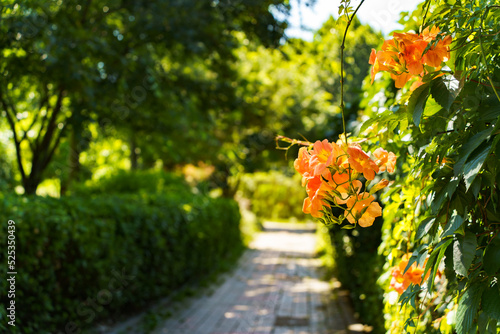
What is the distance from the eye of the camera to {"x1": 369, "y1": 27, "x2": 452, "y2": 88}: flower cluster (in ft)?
3.44

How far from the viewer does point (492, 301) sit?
0.99 m

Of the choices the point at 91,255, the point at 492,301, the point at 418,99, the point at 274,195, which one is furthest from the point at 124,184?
the point at 274,195

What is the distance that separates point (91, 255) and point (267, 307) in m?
2.75

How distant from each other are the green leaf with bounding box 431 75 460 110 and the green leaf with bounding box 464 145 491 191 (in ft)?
0.47

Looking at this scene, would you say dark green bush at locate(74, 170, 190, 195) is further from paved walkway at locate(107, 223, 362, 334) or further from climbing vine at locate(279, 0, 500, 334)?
climbing vine at locate(279, 0, 500, 334)

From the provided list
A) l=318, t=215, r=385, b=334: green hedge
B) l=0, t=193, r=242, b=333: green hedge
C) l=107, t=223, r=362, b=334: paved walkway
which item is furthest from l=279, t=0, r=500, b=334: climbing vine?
l=107, t=223, r=362, b=334: paved walkway

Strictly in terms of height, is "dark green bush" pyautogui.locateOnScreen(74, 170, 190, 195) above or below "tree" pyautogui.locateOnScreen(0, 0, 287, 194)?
below

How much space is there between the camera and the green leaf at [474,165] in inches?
34.9

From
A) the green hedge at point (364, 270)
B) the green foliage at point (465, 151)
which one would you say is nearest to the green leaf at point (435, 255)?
the green foliage at point (465, 151)

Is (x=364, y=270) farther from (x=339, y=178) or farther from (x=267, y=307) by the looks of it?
(x=339, y=178)

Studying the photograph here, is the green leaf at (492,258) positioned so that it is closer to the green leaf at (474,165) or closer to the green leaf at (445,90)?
the green leaf at (474,165)

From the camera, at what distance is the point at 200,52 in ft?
18.2

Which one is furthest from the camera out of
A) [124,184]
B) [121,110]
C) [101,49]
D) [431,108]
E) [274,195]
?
[274,195]

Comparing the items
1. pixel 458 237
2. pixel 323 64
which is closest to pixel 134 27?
pixel 323 64
